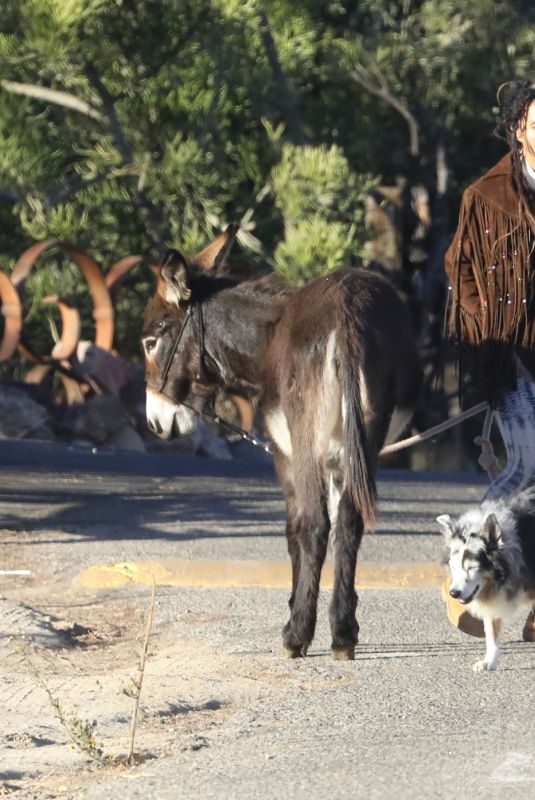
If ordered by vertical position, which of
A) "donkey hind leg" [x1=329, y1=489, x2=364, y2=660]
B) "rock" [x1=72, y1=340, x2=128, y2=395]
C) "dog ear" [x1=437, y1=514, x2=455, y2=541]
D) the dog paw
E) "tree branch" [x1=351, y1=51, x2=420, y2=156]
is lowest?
"rock" [x1=72, y1=340, x2=128, y2=395]

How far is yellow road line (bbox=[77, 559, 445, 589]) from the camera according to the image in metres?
9.45

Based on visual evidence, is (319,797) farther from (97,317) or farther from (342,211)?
(342,211)

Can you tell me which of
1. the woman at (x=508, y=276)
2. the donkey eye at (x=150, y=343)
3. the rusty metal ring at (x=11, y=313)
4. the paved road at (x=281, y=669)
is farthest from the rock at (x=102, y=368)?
the woman at (x=508, y=276)

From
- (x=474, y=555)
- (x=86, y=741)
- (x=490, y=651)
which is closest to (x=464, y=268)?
(x=474, y=555)

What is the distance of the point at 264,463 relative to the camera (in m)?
16.6

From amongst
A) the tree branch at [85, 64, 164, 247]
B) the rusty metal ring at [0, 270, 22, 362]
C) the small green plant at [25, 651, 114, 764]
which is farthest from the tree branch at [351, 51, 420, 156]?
the small green plant at [25, 651, 114, 764]

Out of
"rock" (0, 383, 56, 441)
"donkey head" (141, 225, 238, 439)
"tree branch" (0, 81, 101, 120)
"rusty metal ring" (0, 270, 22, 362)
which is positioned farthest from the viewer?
"tree branch" (0, 81, 101, 120)

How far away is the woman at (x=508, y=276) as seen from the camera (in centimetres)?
697

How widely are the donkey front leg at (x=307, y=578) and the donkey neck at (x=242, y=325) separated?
2.66ft

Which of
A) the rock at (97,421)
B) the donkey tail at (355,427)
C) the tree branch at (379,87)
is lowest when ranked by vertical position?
the rock at (97,421)

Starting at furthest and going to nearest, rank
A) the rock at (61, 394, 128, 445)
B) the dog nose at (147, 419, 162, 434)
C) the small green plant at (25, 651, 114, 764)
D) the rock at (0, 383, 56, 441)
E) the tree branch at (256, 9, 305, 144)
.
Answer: the tree branch at (256, 9, 305, 144) → the rock at (61, 394, 128, 445) → the rock at (0, 383, 56, 441) → the dog nose at (147, 419, 162, 434) → the small green plant at (25, 651, 114, 764)

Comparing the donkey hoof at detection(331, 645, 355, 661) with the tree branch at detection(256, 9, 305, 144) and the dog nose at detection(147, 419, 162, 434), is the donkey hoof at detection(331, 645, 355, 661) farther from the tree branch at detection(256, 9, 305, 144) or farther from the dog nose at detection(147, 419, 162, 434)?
the tree branch at detection(256, 9, 305, 144)

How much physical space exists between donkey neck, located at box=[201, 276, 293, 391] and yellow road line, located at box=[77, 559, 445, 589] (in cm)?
201

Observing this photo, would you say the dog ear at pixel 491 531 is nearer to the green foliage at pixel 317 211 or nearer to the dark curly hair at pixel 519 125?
the dark curly hair at pixel 519 125
